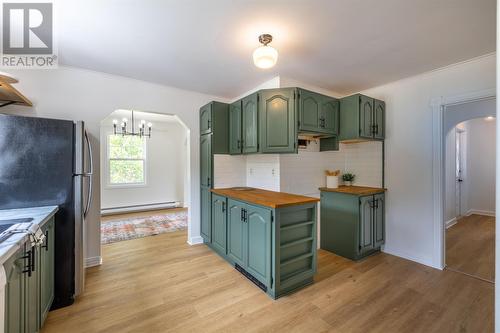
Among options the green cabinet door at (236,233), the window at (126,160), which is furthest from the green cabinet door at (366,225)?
the window at (126,160)

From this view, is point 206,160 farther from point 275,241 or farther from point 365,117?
point 365,117

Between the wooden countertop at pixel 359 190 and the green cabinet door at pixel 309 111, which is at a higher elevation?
the green cabinet door at pixel 309 111

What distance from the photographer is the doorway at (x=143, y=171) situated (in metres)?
5.12

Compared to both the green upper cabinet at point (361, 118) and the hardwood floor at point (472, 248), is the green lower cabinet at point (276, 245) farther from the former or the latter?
the hardwood floor at point (472, 248)

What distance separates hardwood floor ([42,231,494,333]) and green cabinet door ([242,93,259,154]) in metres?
1.56

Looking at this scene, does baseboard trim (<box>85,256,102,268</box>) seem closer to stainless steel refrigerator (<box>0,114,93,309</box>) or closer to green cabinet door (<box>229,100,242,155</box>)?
stainless steel refrigerator (<box>0,114,93,309</box>)

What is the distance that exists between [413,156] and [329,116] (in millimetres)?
1232

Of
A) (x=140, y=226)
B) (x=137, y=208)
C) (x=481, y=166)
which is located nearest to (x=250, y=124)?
(x=140, y=226)

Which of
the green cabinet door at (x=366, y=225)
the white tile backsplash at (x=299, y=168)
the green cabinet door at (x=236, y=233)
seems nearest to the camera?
the green cabinet door at (x=236, y=233)

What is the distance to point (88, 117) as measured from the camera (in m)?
2.73

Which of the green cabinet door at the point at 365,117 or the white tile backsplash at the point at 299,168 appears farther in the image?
the white tile backsplash at the point at 299,168

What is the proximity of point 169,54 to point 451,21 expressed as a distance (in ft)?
8.40

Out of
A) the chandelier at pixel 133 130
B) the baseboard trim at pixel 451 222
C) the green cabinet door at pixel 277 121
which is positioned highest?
the chandelier at pixel 133 130

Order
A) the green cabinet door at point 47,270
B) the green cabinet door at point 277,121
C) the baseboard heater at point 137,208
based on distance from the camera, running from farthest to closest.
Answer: the baseboard heater at point 137,208 → the green cabinet door at point 277,121 → the green cabinet door at point 47,270
